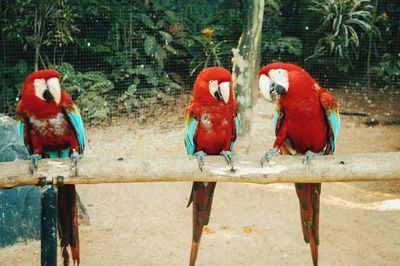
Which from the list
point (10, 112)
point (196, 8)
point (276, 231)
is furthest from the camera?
point (196, 8)

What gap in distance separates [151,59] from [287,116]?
4497mm

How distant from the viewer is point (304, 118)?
1.93 m

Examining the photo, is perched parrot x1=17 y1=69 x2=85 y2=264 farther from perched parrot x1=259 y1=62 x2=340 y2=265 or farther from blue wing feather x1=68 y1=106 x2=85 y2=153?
perched parrot x1=259 y1=62 x2=340 y2=265

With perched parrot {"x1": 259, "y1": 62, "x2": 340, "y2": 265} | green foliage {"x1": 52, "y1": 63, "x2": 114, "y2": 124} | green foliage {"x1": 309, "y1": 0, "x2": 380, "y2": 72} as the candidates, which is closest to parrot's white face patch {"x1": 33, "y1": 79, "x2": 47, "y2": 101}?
perched parrot {"x1": 259, "y1": 62, "x2": 340, "y2": 265}

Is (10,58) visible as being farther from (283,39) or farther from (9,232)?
(283,39)

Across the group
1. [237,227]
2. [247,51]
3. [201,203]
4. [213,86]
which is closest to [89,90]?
[247,51]

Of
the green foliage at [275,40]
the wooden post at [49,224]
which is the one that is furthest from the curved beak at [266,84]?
the green foliage at [275,40]

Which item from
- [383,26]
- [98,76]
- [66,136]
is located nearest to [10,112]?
[98,76]

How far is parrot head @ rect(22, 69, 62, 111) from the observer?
1.83 m

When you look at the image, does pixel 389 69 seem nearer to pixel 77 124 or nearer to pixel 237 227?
pixel 237 227

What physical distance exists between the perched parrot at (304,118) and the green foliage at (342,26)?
5193mm

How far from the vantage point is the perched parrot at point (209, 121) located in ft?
6.12

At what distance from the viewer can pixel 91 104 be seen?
5457 mm

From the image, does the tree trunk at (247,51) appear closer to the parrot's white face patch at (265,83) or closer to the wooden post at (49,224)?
the parrot's white face patch at (265,83)
